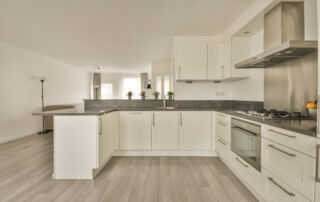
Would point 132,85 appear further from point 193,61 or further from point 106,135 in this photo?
point 106,135

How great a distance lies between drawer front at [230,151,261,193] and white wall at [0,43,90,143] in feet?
16.7

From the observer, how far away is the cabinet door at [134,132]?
9.73 feet

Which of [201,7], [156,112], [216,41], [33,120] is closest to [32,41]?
[33,120]

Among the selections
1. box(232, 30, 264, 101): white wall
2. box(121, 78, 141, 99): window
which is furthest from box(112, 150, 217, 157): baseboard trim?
box(121, 78, 141, 99): window

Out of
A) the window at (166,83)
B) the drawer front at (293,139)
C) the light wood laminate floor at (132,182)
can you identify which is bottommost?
the light wood laminate floor at (132,182)

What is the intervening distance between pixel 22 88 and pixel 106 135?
372 centimetres

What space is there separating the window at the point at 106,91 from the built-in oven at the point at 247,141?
323 inches

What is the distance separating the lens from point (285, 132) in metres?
1.29

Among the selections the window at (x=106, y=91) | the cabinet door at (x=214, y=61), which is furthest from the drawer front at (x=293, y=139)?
the window at (x=106, y=91)

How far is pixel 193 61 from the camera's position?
3123mm

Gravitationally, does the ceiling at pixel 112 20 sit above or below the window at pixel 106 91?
above

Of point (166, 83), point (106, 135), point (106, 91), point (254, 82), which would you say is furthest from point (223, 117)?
point (106, 91)

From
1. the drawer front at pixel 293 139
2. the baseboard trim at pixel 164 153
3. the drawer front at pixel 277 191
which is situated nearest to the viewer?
the drawer front at pixel 293 139

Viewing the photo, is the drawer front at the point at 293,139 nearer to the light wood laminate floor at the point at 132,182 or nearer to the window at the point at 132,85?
the light wood laminate floor at the point at 132,182
